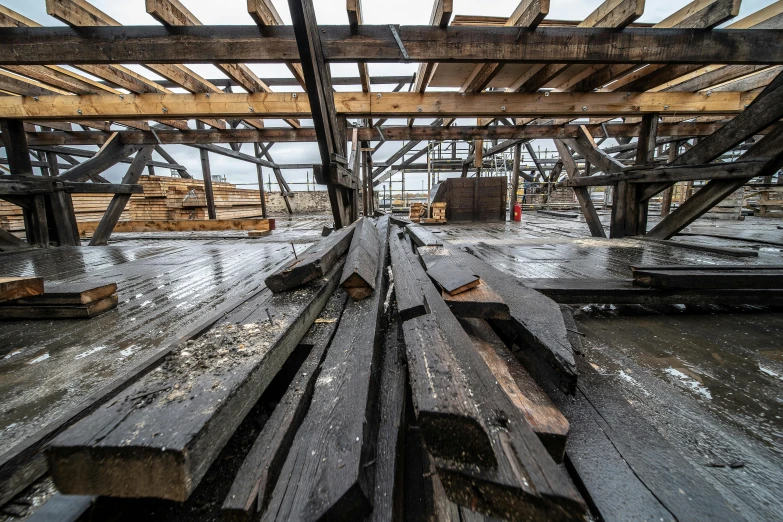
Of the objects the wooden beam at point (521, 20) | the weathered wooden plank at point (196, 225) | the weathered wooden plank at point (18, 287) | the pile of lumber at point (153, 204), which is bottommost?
the weathered wooden plank at point (18, 287)

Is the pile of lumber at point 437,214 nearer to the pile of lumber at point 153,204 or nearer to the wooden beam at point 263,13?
the wooden beam at point 263,13

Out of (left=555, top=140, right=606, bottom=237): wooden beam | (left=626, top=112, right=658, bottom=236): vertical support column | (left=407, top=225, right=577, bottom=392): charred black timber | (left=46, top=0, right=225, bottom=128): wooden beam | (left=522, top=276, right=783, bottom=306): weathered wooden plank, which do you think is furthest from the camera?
(left=555, top=140, right=606, bottom=237): wooden beam

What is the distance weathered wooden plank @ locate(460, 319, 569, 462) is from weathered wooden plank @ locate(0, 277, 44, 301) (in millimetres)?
3007

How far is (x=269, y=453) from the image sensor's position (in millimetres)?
829

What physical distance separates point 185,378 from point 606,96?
22.6 feet

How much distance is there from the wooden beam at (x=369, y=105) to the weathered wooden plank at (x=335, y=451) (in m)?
4.52

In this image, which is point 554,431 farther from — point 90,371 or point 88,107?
point 88,107

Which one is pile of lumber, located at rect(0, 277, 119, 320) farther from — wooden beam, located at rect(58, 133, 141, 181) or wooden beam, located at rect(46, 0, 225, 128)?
wooden beam, located at rect(58, 133, 141, 181)

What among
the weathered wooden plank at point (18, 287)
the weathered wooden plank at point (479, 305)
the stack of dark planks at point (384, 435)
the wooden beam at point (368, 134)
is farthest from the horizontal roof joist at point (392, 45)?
the wooden beam at point (368, 134)

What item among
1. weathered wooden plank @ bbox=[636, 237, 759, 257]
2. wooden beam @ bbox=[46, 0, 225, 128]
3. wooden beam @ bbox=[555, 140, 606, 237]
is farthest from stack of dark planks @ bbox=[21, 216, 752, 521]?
wooden beam @ bbox=[555, 140, 606, 237]

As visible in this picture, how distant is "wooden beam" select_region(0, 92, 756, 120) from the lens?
484 centimetres

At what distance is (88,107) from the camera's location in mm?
4820

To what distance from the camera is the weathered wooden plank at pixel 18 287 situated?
1968 millimetres

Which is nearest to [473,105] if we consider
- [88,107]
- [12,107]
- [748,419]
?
[748,419]
